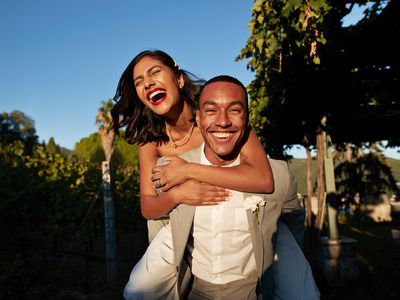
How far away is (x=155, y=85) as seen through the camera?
2.64m

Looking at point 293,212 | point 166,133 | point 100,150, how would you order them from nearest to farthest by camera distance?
point 293,212
point 166,133
point 100,150

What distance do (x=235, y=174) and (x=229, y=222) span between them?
28cm

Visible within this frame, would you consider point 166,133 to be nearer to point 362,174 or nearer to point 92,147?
point 362,174

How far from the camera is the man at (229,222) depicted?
6.82ft

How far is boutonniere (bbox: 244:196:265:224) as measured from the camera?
2043 millimetres

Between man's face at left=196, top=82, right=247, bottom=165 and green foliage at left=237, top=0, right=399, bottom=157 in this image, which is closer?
man's face at left=196, top=82, right=247, bottom=165

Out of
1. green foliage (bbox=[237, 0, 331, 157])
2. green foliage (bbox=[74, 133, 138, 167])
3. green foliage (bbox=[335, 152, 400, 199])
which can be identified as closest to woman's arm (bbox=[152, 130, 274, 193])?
green foliage (bbox=[237, 0, 331, 157])

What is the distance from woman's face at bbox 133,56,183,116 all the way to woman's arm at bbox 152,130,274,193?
1.98 feet

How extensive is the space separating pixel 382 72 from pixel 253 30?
256 centimetres

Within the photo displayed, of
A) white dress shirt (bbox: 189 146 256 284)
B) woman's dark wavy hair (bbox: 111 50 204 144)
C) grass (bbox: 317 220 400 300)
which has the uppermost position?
woman's dark wavy hair (bbox: 111 50 204 144)

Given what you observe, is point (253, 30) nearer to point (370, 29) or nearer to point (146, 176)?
point (370, 29)

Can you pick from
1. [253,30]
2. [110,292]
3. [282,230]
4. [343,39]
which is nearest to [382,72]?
[343,39]

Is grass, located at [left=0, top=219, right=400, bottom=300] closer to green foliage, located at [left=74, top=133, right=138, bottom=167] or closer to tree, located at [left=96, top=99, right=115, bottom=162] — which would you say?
tree, located at [left=96, top=99, right=115, bottom=162]

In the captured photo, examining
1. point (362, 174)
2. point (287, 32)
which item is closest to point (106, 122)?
point (362, 174)
